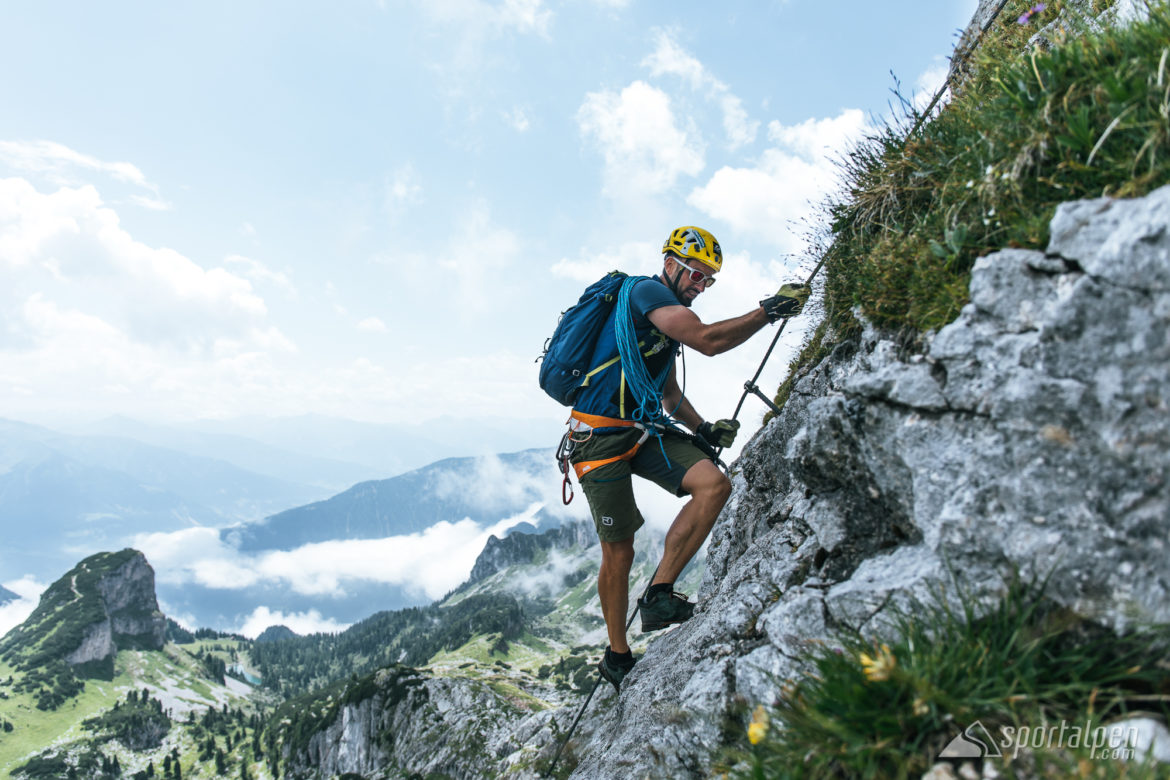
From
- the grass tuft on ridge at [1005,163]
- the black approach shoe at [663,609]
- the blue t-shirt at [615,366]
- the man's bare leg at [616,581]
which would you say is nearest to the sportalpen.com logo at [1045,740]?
the grass tuft on ridge at [1005,163]

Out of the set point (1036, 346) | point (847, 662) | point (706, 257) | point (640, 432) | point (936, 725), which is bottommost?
point (936, 725)

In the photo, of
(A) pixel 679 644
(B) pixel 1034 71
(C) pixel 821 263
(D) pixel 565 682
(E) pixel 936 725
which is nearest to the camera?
(E) pixel 936 725

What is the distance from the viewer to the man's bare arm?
7328 mm

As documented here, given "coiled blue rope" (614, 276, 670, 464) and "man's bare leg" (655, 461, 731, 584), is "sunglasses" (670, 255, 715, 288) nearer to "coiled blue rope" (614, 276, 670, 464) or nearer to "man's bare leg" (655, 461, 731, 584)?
"coiled blue rope" (614, 276, 670, 464)

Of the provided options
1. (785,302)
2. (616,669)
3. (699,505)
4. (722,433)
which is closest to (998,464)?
(785,302)

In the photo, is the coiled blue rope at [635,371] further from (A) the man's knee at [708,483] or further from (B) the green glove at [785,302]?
(B) the green glove at [785,302]

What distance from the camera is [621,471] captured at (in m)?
8.38

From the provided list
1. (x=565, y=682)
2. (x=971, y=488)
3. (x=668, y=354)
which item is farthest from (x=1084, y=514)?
(x=565, y=682)

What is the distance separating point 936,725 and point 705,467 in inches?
190

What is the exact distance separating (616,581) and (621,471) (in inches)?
72.0

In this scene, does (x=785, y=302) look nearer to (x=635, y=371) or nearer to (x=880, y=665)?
(x=635, y=371)

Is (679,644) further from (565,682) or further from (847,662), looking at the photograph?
(565,682)

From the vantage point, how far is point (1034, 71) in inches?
203

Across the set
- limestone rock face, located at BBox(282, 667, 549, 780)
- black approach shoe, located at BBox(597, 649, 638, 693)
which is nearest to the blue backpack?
black approach shoe, located at BBox(597, 649, 638, 693)
